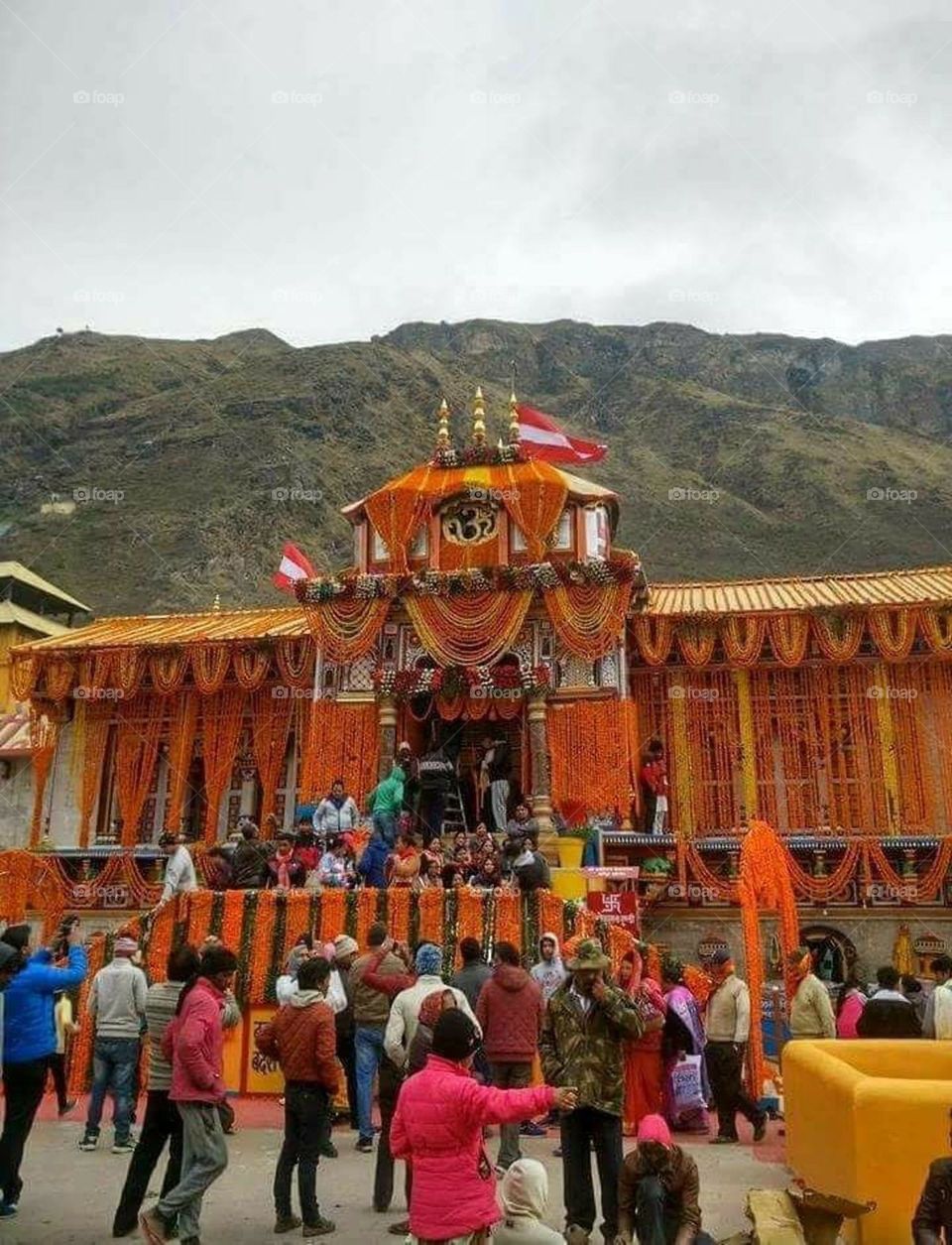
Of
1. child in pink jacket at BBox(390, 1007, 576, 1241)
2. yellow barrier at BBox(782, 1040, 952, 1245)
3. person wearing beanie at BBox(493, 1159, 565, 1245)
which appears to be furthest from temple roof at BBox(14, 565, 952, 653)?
child in pink jacket at BBox(390, 1007, 576, 1241)

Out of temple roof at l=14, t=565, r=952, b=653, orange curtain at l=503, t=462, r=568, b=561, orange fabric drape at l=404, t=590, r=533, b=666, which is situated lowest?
orange fabric drape at l=404, t=590, r=533, b=666

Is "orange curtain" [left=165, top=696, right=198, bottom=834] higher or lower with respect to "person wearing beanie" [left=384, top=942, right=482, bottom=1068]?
higher

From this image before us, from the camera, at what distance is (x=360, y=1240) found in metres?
6.17

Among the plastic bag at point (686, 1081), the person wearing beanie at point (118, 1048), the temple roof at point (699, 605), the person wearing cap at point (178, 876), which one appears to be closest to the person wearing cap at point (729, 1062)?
the plastic bag at point (686, 1081)

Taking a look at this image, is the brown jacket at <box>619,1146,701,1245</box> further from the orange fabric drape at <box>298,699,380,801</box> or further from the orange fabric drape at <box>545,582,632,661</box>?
the orange fabric drape at <box>298,699,380,801</box>

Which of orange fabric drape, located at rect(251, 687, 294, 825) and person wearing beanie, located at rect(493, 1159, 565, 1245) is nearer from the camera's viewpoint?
person wearing beanie, located at rect(493, 1159, 565, 1245)

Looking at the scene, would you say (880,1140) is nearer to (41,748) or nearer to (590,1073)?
(590,1073)

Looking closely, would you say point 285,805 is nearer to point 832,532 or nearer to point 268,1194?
point 268,1194

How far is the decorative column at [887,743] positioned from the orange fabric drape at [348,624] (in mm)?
9541

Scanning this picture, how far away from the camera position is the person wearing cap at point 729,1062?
8930mm

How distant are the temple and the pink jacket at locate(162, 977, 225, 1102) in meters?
11.3

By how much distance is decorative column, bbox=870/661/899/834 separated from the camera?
19141mm

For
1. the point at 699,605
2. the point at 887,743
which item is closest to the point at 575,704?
the point at 699,605

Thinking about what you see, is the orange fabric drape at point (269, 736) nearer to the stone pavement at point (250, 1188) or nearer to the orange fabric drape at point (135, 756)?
the orange fabric drape at point (135, 756)
